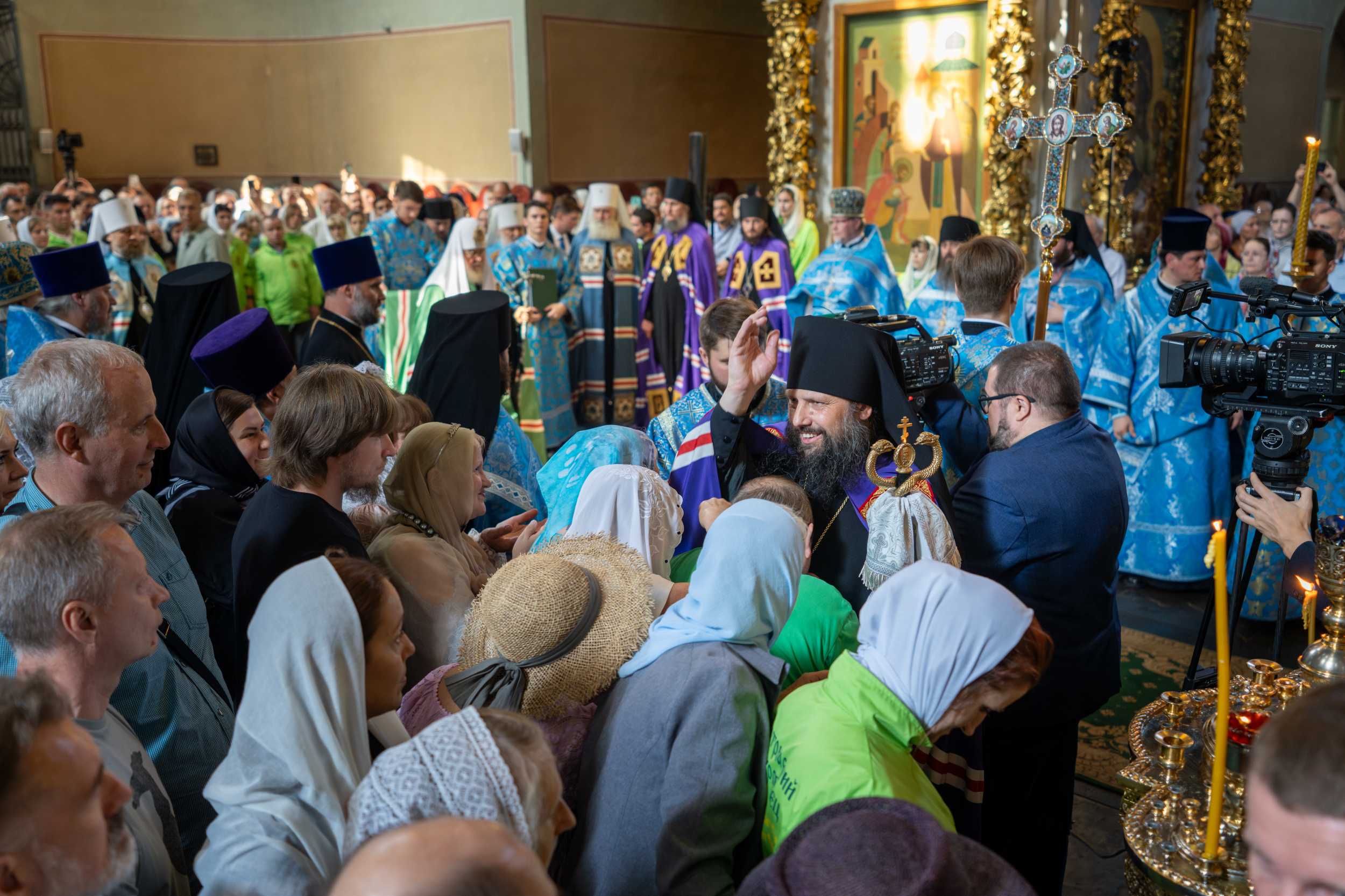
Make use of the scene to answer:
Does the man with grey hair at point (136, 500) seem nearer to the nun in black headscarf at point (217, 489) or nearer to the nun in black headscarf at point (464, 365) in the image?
the nun in black headscarf at point (217, 489)

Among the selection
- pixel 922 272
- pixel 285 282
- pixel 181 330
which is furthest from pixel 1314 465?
pixel 285 282

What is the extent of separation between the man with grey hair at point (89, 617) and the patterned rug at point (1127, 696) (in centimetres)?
271

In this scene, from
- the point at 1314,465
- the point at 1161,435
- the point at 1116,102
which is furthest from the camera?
the point at 1116,102

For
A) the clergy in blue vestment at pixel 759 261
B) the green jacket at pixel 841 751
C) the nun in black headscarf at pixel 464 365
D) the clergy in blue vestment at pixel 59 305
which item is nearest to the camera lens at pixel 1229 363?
the green jacket at pixel 841 751

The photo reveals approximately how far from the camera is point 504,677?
1913 millimetres

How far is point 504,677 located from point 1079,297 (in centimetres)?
480

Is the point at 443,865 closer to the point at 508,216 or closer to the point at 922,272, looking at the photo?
the point at 508,216

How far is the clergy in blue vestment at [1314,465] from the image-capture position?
4652mm

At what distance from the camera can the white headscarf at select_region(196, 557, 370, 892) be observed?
151 cm

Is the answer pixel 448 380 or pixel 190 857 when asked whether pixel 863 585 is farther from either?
pixel 448 380

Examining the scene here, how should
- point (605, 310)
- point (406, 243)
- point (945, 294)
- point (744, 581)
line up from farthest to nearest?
point (406, 243), point (605, 310), point (945, 294), point (744, 581)

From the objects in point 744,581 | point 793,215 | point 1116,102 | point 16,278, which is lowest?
point 744,581

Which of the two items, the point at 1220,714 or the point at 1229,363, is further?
the point at 1229,363

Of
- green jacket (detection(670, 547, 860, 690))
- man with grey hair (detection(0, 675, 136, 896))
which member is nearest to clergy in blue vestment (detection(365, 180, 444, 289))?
green jacket (detection(670, 547, 860, 690))
